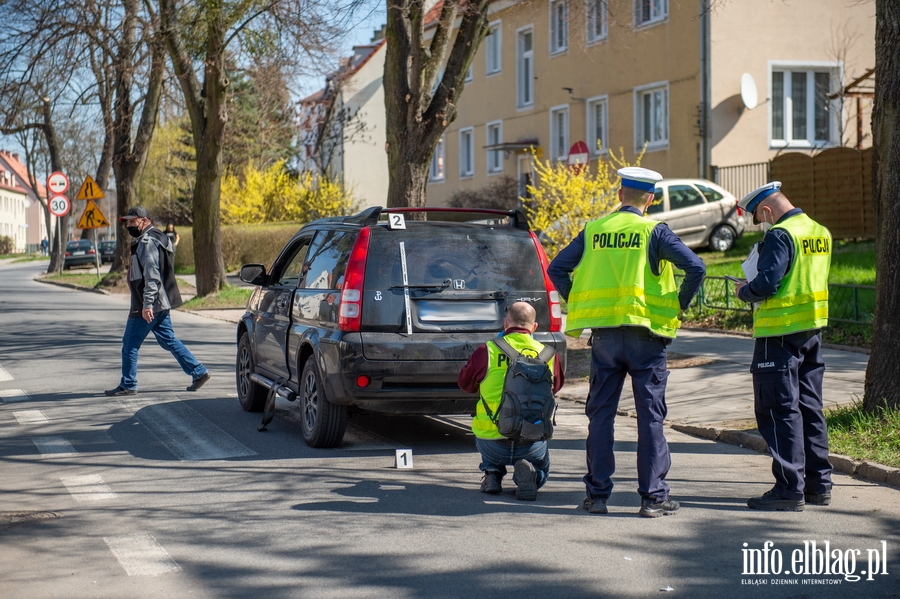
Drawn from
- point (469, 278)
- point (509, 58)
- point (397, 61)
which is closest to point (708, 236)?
point (397, 61)

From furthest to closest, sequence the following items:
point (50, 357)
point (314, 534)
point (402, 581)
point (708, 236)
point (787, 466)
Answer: point (708, 236) < point (50, 357) < point (787, 466) < point (314, 534) < point (402, 581)

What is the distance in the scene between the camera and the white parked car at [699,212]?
24.4 metres

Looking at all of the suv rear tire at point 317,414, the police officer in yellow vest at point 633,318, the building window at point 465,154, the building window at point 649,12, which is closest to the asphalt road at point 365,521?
the suv rear tire at point 317,414

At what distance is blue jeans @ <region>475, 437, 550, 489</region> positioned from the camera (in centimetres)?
667

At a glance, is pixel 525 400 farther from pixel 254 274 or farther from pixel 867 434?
pixel 254 274

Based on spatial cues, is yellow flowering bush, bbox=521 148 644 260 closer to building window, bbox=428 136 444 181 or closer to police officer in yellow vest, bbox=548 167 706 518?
police officer in yellow vest, bbox=548 167 706 518

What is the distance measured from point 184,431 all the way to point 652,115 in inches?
928

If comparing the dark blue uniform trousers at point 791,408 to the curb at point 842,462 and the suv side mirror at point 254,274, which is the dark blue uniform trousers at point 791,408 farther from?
the suv side mirror at point 254,274

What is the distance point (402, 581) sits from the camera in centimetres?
495

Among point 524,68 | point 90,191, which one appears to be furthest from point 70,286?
point 524,68

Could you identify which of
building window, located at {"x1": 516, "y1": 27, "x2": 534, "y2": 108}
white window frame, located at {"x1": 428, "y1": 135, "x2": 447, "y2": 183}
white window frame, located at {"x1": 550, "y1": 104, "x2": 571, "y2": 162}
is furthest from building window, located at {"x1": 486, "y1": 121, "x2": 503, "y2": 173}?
white window frame, located at {"x1": 550, "y1": 104, "x2": 571, "y2": 162}

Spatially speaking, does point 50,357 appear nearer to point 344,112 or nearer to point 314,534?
point 314,534

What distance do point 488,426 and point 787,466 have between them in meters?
1.71

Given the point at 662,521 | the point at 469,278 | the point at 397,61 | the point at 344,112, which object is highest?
the point at 344,112
